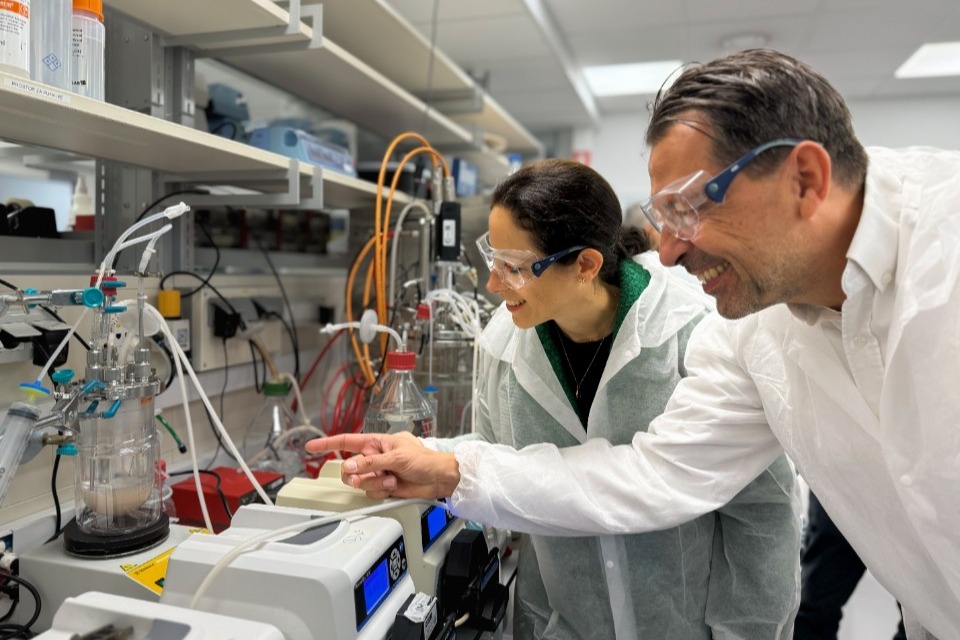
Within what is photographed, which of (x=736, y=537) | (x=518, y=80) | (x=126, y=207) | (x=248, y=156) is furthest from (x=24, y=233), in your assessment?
(x=518, y=80)

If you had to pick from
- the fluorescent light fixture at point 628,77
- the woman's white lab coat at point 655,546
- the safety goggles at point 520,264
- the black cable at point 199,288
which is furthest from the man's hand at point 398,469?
the fluorescent light fixture at point 628,77

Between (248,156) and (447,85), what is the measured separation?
165 centimetres

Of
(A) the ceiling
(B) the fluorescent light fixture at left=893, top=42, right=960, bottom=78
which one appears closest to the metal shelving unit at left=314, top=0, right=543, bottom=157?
(A) the ceiling

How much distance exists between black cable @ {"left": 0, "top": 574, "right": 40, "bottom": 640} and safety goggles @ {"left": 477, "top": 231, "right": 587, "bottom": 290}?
0.92 m

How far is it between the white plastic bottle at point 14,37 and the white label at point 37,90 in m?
0.03

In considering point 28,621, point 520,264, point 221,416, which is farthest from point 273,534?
point 221,416

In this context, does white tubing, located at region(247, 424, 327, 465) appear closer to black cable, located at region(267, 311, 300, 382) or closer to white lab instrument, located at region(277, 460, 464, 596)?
black cable, located at region(267, 311, 300, 382)

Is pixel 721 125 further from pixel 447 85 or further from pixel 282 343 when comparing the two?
pixel 447 85

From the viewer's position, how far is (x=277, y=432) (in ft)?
6.15

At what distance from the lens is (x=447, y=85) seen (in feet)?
9.20

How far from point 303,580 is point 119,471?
1.91ft

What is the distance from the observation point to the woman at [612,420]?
121 cm

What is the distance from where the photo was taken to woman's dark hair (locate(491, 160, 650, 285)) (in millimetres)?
1206

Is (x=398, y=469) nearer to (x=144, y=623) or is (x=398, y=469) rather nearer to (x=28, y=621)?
(x=144, y=623)
